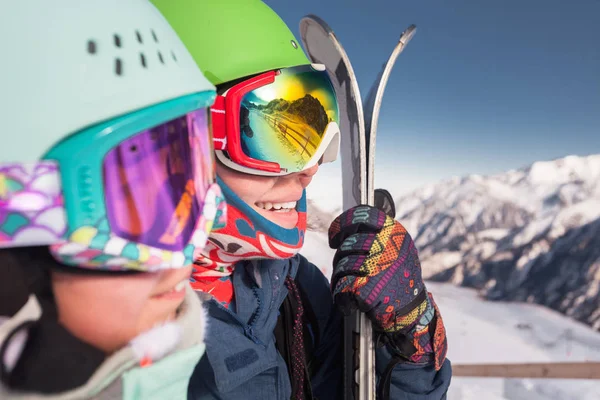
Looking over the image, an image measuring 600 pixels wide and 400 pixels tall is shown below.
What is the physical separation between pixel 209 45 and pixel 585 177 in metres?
7.76

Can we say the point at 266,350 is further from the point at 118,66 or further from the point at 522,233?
the point at 522,233

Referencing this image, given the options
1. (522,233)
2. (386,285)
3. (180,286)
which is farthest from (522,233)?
(180,286)

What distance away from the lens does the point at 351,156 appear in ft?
4.91

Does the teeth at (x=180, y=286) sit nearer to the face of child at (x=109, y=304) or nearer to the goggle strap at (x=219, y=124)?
the face of child at (x=109, y=304)

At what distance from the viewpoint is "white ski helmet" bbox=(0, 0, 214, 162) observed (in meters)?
0.35

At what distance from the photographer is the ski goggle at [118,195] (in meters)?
0.34

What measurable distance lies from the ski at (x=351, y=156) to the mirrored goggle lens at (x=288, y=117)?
452 mm

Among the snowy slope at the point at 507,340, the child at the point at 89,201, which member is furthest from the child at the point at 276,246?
the snowy slope at the point at 507,340

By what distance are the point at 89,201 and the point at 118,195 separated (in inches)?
1.0

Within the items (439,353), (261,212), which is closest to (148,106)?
(261,212)

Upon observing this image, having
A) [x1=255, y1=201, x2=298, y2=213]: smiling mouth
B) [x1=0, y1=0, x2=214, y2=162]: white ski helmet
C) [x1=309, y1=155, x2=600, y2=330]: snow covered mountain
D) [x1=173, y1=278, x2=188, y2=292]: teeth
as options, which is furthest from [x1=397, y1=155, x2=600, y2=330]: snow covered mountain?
[x1=0, y1=0, x2=214, y2=162]: white ski helmet

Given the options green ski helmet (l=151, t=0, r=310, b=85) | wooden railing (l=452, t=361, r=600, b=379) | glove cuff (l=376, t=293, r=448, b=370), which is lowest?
wooden railing (l=452, t=361, r=600, b=379)

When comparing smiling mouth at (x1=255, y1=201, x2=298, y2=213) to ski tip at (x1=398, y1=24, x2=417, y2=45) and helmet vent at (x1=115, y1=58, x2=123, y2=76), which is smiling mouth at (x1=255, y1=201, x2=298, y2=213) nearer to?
helmet vent at (x1=115, y1=58, x2=123, y2=76)

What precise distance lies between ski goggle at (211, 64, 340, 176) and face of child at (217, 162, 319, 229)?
31 millimetres
